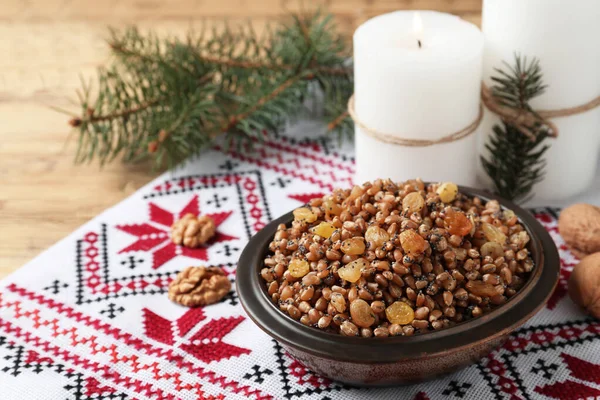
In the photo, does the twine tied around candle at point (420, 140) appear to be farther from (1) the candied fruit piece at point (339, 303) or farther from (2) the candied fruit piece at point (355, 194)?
(1) the candied fruit piece at point (339, 303)

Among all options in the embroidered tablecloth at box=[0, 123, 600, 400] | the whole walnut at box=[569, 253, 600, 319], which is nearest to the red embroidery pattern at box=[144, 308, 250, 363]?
the embroidered tablecloth at box=[0, 123, 600, 400]

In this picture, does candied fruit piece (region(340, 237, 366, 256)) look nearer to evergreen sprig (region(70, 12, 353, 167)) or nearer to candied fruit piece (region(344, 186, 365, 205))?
candied fruit piece (region(344, 186, 365, 205))

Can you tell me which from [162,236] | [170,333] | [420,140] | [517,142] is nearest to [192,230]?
[162,236]

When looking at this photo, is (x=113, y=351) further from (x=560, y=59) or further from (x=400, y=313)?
(x=560, y=59)

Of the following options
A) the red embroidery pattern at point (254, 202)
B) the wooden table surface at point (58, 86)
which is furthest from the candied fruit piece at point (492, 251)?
the wooden table surface at point (58, 86)

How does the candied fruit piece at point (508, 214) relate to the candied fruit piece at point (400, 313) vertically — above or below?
above
